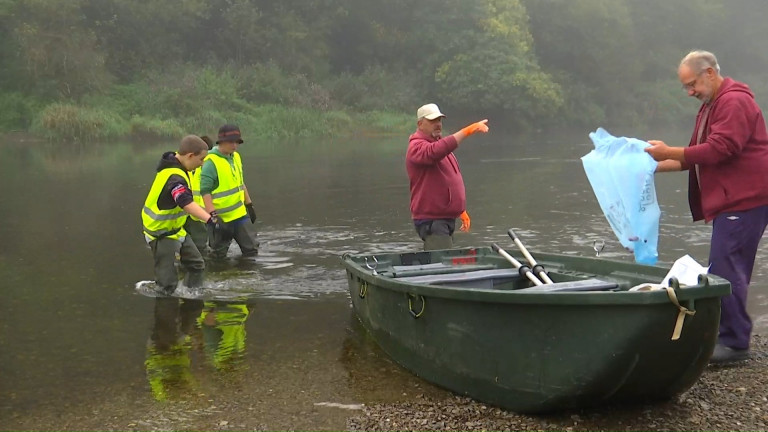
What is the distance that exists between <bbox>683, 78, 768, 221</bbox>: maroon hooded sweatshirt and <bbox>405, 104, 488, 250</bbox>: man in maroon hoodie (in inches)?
74.6

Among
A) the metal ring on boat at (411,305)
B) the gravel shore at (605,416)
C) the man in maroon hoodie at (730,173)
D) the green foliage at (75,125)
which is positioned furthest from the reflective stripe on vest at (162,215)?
the green foliage at (75,125)

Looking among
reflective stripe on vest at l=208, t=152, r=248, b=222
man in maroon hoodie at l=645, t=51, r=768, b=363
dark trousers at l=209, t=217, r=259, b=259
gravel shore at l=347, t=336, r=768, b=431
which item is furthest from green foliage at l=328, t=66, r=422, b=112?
gravel shore at l=347, t=336, r=768, b=431

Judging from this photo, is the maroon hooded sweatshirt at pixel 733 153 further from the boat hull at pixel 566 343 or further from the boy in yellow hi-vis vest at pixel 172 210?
the boy in yellow hi-vis vest at pixel 172 210

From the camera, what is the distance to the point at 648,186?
19.5 ft

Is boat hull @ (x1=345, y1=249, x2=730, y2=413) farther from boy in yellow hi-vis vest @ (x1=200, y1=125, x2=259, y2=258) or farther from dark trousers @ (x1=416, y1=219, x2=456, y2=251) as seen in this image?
boy in yellow hi-vis vest @ (x1=200, y1=125, x2=259, y2=258)

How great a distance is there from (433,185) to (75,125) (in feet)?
97.9

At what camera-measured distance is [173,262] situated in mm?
8117

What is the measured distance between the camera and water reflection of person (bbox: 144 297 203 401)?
5715mm

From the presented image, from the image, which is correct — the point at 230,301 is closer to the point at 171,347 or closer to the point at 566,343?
the point at 171,347

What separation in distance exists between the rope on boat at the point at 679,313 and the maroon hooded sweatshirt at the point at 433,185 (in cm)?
309

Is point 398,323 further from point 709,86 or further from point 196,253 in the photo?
point 196,253

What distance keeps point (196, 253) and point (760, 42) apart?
8921cm

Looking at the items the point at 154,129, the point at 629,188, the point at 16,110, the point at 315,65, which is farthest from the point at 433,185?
the point at 315,65

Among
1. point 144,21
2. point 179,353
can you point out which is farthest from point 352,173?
point 144,21
